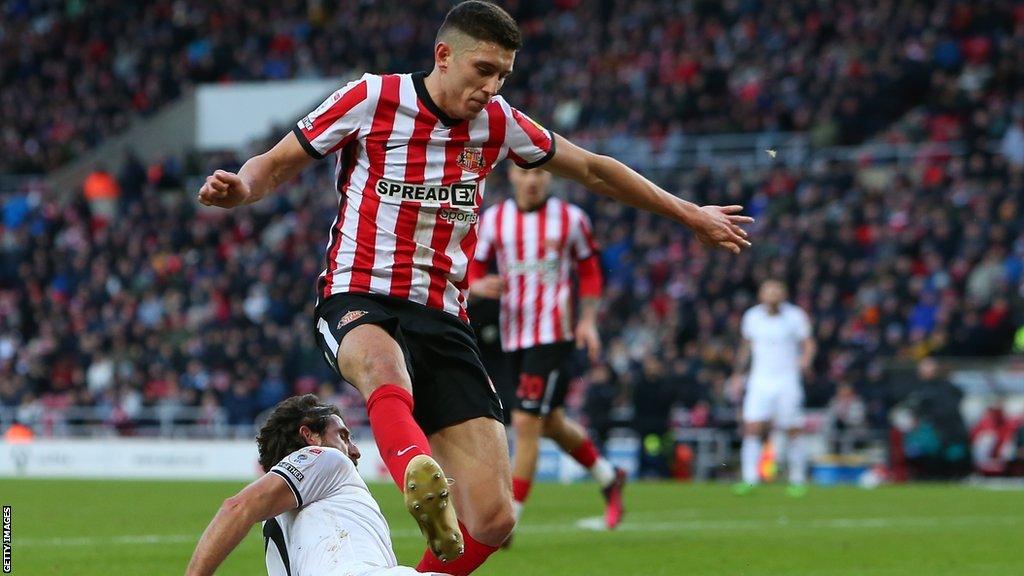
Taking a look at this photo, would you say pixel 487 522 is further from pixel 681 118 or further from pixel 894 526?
pixel 681 118

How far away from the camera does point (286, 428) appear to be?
578cm

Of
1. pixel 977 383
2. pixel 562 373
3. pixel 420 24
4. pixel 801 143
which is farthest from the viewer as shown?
pixel 420 24

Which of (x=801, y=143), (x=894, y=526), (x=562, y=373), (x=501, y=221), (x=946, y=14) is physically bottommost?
(x=894, y=526)

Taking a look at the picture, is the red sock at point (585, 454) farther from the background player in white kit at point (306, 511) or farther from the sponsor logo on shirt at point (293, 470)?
the sponsor logo on shirt at point (293, 470)

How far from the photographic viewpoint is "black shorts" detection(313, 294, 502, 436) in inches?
239

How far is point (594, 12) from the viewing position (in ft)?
108

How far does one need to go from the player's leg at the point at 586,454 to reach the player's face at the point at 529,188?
4.59 ft

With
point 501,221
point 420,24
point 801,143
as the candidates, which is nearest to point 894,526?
point 501,221

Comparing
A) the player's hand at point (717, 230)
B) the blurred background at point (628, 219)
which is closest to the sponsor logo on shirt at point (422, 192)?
the player's hand at point (717, 230)

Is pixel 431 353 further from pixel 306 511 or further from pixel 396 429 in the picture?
pixel 306 511

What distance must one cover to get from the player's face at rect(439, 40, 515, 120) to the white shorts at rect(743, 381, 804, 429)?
39.9 ft

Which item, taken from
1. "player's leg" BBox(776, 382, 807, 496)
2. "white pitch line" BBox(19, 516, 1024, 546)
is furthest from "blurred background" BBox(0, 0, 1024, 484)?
"player's leg" BBox(776, 382, 807, 496)

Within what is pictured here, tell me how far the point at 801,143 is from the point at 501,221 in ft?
53.3

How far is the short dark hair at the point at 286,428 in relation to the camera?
5.77 m
